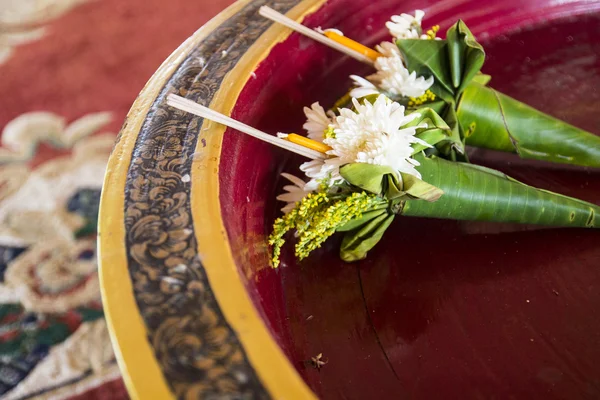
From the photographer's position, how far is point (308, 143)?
48 centimetres

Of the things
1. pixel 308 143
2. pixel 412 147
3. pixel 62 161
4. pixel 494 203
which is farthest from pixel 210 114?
pixel 62 161

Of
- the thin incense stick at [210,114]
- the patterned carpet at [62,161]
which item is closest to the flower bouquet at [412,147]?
the thin incense stick at [210,114]

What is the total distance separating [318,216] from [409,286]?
128mm

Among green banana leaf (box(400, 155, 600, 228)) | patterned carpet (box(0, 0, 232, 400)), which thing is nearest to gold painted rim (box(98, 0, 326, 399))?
green banana leaf (box(400, 155, 600, 228))

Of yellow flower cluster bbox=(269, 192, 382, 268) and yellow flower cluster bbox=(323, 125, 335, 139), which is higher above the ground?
yellow flower cluster bbox=(323, 125, 335, 139)

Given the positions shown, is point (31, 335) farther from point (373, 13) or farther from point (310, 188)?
point (373, 13)

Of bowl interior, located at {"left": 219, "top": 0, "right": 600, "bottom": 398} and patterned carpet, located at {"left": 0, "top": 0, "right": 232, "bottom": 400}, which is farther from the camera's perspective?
patterned carpet, located at {"left": 0, "top": 0, "right": 232, "bottom": 400}

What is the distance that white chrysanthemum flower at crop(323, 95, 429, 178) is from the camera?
1.51 feet

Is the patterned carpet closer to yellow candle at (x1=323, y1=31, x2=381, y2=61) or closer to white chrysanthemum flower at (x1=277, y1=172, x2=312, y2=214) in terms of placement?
white chrysanthemum flower at (x1=277, y1=172, x2=312, y2=214)

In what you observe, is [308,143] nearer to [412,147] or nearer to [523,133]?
[412,147]

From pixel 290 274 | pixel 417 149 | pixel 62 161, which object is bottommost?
pixel 62 161

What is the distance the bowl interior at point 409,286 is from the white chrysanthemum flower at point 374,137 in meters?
0.09

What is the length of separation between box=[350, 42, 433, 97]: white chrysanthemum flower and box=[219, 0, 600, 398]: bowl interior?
0.08 meters

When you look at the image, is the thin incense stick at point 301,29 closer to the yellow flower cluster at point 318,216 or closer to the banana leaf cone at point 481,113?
the banana leaf cone at point 481,113
